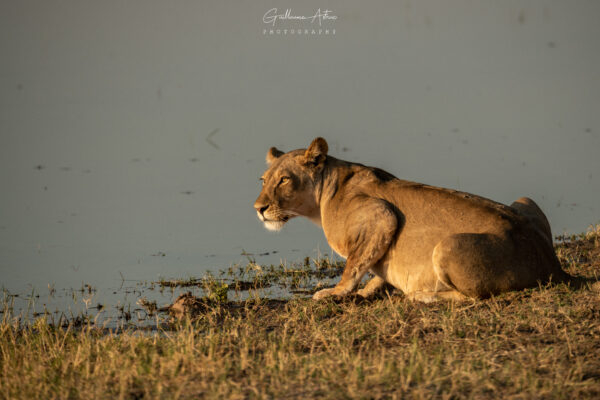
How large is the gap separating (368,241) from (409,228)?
0.47 meters

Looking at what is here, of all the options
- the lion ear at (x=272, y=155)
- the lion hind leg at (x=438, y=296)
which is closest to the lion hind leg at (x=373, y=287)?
the lion hind leg at (x=438, y=296)

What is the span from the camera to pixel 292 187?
896 cm

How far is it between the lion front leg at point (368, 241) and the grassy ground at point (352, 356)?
1.95 feet

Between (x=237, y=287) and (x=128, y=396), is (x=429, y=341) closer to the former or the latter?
(x=128, y=396)

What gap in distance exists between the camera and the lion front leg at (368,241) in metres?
8.20

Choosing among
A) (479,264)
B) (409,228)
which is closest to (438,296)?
(479,264)

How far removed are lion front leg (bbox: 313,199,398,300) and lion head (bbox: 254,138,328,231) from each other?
87 cm

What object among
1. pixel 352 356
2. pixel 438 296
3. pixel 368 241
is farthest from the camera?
pixel 368 241

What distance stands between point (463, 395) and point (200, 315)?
3858 millimetres

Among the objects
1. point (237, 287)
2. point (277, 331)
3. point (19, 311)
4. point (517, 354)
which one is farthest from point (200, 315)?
point (517, 354)

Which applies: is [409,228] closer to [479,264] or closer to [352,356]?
[479,264]

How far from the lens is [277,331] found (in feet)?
23.0

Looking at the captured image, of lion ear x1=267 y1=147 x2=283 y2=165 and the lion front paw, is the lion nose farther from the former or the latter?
the lion front paw

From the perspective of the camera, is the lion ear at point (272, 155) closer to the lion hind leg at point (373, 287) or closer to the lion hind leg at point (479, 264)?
the lion hind leg at point (373, 287)
